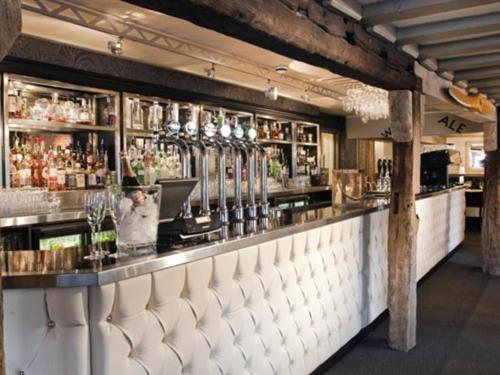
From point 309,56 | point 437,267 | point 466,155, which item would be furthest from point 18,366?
point 466,155

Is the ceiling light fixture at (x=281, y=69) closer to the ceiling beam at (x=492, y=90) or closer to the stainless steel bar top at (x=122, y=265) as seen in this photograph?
the ceiling beam at (x=492, y=90)

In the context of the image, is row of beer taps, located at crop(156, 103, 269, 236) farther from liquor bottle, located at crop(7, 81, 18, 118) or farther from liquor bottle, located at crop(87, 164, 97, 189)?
liquor bottle, located at crop(87, 164, 97, 189)

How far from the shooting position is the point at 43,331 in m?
1.58

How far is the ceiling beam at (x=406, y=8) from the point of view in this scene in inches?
108

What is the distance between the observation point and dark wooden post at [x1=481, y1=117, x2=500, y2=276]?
21.3 ft

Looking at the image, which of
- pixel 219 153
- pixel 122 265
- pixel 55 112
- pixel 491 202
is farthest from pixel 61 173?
pixel 491 202

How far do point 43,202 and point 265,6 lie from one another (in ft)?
9.88

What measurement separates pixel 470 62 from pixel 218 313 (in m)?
3.45

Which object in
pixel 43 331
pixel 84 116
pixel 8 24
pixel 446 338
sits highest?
pixel 84 116

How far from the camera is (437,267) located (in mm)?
6801

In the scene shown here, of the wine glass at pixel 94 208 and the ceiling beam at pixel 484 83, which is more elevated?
the ceiling beam at pixel 484 83

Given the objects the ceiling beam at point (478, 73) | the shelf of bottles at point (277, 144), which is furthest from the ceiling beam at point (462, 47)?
the shelf of bottles at point (277, 144)

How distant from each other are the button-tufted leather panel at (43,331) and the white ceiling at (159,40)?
Result: 2.62 metres

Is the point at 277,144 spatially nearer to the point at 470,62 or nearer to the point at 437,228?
the point at 437,228
